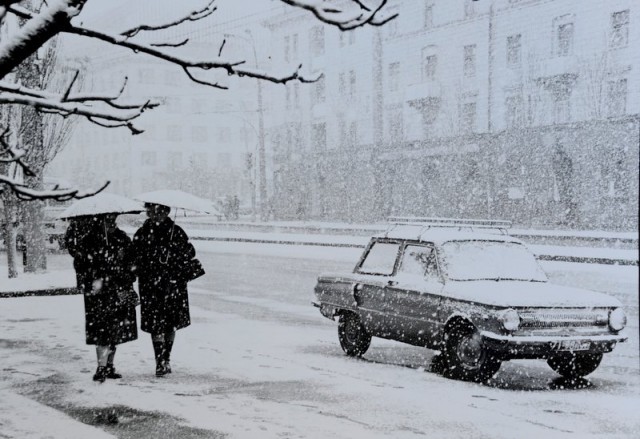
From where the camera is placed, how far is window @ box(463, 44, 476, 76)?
1608 inches

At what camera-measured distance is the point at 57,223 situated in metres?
29.6

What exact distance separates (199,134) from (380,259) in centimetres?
5664

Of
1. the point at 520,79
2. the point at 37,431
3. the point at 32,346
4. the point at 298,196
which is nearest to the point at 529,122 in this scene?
the point at 520,79

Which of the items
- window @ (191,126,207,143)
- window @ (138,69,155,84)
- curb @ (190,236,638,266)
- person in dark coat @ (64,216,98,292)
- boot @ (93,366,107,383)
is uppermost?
window @ (138,69,155,84)

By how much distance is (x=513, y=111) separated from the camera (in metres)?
38.6

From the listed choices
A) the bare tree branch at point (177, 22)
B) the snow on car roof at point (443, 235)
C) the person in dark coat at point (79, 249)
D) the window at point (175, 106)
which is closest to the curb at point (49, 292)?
the person in dark coat at point (79, 249)

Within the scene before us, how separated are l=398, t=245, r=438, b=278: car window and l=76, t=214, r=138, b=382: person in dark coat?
3.01 metres

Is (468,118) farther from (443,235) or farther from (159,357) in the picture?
(159,357)

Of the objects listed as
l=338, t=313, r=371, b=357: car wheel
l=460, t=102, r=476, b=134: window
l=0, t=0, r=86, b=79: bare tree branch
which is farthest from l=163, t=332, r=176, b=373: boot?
l=460, t=102, r=476, b=134: window

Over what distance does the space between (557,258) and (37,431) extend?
2014 cm

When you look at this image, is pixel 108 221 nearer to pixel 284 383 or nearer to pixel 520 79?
pixel 284 383

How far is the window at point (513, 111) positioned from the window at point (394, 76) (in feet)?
25.4

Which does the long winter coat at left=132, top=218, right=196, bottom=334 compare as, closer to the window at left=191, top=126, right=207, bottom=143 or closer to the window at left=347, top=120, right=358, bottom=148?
the window at left=347, top=120, right=358, bottom=148

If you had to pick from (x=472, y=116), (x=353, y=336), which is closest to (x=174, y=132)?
(x=472, y=116)
